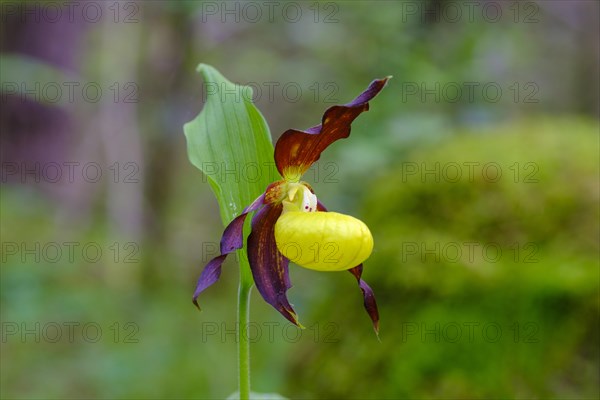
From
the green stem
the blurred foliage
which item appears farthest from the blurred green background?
the green stem

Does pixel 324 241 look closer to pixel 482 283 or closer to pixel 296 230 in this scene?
pixel 296 230

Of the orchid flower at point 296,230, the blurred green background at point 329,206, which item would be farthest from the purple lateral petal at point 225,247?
the blurred green background at point 329,206

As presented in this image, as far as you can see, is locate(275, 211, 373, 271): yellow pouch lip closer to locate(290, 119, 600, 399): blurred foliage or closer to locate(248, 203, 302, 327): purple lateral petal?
locate(248, 203, 302, 327): purple lateral petal

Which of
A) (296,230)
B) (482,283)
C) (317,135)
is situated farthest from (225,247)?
(482,283)

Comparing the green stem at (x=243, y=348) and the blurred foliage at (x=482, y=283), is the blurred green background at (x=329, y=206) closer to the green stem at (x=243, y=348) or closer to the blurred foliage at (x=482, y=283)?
the blurred foliage at (x=482, y=283)

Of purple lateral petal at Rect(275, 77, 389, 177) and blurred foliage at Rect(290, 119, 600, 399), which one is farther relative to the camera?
blurred foliage at Rect(290, 119, 600, 399)

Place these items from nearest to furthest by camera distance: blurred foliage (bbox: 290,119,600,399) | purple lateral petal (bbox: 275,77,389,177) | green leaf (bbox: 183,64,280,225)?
purple lateral petal (bbox: 275,77,389,177)
green leaf (bbox: 183,64,280,225)
blurred foliage (bbox: 290,119,600,399)
